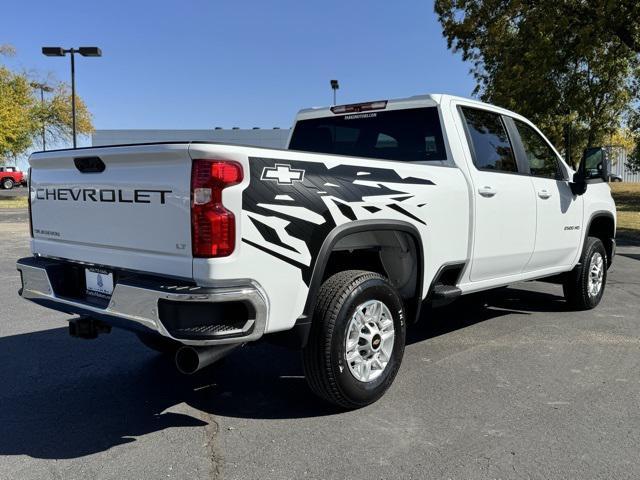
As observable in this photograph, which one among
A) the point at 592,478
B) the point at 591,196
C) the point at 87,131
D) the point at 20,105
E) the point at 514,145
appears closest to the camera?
the point at 592,478

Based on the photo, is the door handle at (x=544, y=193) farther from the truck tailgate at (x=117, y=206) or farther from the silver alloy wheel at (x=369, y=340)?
the truck tailgate at (x=117, y=206)

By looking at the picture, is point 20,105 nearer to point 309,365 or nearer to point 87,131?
point 87,131

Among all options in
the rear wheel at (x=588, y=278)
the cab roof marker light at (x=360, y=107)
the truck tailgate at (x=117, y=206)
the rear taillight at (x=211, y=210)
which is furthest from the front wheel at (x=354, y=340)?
the rear wheel at (x=588, y=278)

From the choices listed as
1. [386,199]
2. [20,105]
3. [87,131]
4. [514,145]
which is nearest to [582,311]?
[514,145]

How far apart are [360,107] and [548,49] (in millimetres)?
15089

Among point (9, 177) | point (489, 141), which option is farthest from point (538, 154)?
point (9, 177)

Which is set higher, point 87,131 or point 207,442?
point 87,131

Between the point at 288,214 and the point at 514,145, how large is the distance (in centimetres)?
291

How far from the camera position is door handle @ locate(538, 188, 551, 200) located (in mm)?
5245

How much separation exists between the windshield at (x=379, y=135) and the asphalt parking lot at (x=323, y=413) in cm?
171

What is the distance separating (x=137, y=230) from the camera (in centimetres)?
320

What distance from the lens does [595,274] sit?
6449 mm

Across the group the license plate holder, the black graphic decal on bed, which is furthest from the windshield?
the license plate holder

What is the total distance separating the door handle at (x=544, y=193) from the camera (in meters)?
5.25
